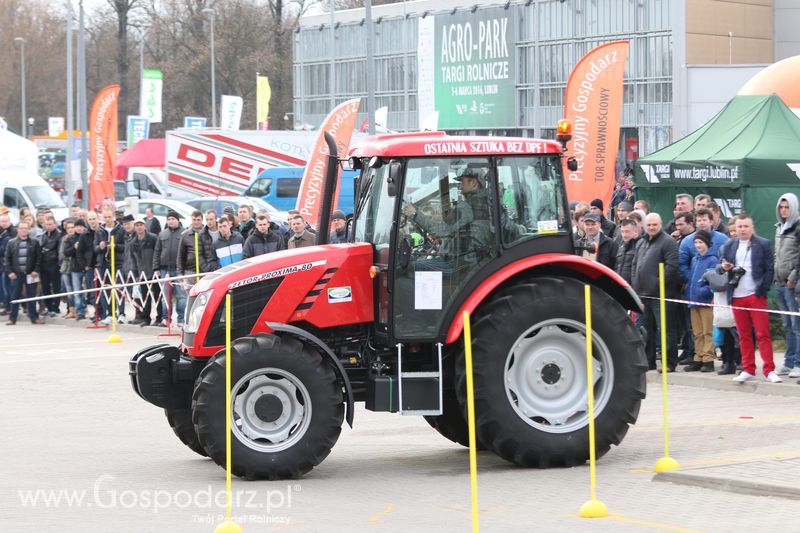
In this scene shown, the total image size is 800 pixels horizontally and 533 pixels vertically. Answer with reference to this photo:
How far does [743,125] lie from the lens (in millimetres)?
19453

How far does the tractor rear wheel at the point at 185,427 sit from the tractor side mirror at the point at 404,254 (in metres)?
2.24

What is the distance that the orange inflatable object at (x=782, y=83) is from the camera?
2314 cm

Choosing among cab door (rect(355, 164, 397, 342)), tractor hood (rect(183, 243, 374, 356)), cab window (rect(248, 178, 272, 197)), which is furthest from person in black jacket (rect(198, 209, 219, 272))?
cab window (rect(248, 178, 272, 197))

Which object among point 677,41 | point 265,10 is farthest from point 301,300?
point 265,10

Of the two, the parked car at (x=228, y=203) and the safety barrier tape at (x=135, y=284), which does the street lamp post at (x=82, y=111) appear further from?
the safety barrier tape at (x=135, y=284)

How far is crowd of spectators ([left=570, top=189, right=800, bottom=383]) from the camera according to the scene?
47.4ft

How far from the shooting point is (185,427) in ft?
36.8

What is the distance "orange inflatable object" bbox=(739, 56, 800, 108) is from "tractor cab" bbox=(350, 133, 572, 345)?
13.4m

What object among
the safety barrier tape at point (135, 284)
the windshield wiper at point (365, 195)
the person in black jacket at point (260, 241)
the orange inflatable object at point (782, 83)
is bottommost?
the safety barrier tape at point (135, 284)

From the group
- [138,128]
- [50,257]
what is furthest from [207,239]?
[138,128]

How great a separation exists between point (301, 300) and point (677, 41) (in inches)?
1630

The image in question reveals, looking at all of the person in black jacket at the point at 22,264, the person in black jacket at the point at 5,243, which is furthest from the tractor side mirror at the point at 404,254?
the person in black jacket at the point at 5,243

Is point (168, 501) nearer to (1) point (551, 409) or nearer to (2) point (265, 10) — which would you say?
(1) point (551, 409)

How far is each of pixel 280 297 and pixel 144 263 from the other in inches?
525
